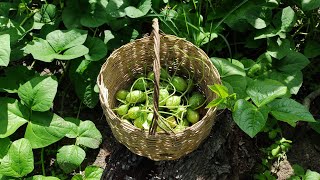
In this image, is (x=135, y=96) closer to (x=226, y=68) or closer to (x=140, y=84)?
(x=140, y=84)

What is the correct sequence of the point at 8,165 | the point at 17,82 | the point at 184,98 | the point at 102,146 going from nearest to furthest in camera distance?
the point at 8,165, the point at 184,98, the point at 17,82, the point at 102,146

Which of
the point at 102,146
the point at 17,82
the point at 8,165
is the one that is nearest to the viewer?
the point at 8,165

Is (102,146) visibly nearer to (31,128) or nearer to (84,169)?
(84,169)

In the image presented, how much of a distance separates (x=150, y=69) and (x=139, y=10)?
0.28 metres

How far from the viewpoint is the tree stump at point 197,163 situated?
74.6 inches

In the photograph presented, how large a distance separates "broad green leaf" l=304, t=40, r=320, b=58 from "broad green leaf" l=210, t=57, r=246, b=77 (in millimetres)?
533

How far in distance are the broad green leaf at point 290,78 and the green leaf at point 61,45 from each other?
0.90 metres

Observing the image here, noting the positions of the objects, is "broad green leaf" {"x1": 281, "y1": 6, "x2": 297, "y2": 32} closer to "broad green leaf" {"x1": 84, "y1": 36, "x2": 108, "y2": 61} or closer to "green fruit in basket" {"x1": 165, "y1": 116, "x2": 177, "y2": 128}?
"green fruit in basket" {"x1": 165, "y1": 116, "x2": 177, "y2": 128}

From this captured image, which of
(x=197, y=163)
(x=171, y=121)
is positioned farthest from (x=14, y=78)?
(x=197, y=163)

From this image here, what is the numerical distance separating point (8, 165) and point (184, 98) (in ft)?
2.59

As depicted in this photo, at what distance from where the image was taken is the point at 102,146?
2.30 m

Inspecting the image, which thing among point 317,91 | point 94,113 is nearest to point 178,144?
point 94,113

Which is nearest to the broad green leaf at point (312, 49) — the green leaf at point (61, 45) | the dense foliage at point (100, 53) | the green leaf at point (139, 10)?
the dense foliage at point (100, 53)

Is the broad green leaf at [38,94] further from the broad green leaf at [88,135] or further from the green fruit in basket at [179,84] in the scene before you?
the green fruit in basket at [179,84]
